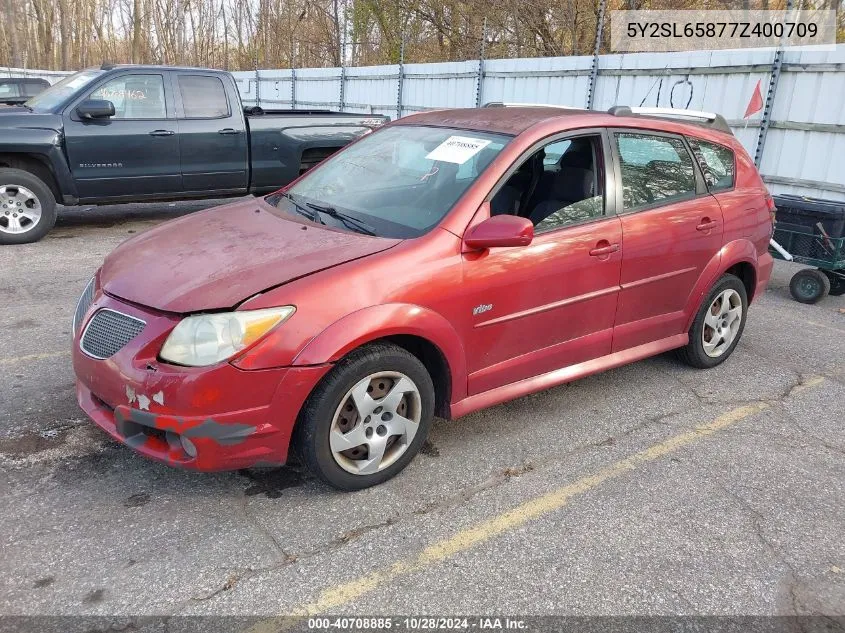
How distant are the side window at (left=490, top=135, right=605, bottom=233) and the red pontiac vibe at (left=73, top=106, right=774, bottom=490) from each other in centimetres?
1

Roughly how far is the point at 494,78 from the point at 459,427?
10804 mm

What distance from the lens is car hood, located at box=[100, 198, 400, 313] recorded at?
9.27 feet

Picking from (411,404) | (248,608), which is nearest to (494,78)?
(411,404)

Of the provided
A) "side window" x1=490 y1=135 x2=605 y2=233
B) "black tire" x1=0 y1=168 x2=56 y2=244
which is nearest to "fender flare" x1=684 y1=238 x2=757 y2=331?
"side window" x1=490 y1=135 x2=605 y2=233

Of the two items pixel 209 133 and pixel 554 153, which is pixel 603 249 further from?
pixel 209 133

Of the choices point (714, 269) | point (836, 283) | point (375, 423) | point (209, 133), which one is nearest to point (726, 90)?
point (836, 283)

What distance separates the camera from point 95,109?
7.30 m

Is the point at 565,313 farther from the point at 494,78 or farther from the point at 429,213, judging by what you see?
the point at 494,78

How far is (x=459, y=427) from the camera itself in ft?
12.5

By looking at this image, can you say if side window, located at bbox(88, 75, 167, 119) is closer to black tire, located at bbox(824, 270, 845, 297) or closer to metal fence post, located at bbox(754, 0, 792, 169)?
black tire, located at bbox(824, 270, 845, 297)

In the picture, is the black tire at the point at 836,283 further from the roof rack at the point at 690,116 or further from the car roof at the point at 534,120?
the car roof at the point at 534,120

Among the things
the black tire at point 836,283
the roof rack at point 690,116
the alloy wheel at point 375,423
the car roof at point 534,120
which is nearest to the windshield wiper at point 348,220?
the alloy wheel at point 375,423

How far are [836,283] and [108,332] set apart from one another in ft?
22.2

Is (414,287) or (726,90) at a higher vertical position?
(726,90)
